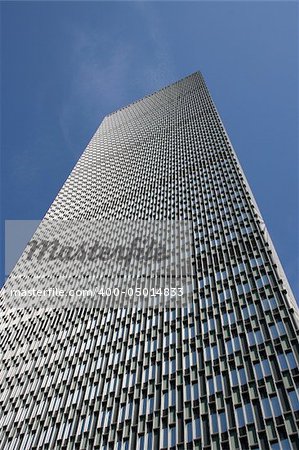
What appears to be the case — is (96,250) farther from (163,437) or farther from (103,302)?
(163,437)

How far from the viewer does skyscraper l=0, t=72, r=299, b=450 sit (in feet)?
166

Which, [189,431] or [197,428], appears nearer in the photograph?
[197,428]

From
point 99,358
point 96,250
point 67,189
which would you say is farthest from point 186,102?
point 99,358

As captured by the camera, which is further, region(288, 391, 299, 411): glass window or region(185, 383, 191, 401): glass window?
region(185, 383, 191, 401): glass window

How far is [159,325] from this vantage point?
69188 mm

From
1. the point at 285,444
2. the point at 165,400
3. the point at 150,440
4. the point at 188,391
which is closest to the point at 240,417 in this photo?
the point at 285,444

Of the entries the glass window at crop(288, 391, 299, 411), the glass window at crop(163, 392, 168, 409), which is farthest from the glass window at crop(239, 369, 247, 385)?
the glass window at crop(163, 392, 168, 409)

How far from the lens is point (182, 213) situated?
9819 cm

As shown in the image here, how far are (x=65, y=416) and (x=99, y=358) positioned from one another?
33.2 ft

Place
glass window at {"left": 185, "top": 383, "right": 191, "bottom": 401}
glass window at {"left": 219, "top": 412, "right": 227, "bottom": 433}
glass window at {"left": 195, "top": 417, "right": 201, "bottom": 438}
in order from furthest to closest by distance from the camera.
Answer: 1. glass window at {"left": 185, "top": 383, "right": 191, "bottom": 401}
2. glass window at {"left": 195, "top": 417, "right": 201, "bottom": 438}
3. glass window at {"left": 219, "top": 412, "right": 227, "bottom": 433}

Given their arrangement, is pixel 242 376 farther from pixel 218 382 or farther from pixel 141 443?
pixel 141 443

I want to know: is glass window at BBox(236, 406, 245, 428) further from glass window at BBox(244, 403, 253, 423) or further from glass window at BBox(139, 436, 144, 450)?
glass window at BBox(139, 436, 144, 450)

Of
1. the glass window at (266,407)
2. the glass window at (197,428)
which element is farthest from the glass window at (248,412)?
the glass window at (197,428)

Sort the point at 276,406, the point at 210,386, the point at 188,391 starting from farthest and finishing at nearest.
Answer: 1. the point at 188,391
2. the point at 210,386
3. the point at 276,406
